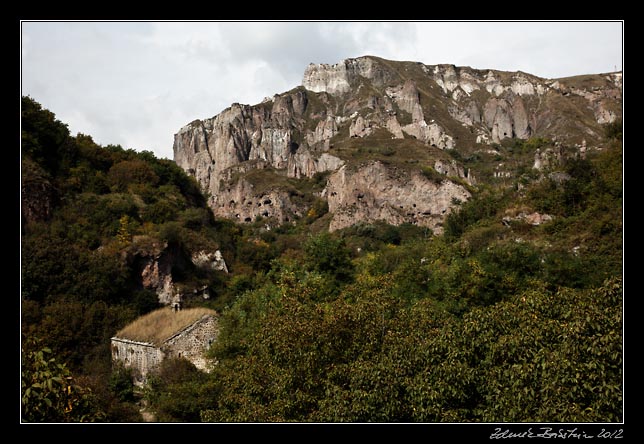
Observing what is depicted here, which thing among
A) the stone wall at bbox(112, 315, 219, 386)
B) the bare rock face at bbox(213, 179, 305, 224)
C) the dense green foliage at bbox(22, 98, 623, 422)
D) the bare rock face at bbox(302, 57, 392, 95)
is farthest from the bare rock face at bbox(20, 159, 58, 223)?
the bare rock face at bbox(302, 57, 392, 95)

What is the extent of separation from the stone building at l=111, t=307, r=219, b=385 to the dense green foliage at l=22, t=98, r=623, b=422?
0.67 metres

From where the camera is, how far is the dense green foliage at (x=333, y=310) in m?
7.33

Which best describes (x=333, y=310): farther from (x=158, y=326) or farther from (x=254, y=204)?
(x=254, y=204)

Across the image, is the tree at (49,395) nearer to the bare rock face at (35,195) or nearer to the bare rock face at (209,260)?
the bare rock face at (35,195)

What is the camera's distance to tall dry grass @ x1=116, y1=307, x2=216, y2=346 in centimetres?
2006

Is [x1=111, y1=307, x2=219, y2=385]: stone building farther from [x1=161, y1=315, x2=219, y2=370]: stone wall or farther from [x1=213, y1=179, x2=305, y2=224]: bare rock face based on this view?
[x1=213, y1=179, x2=305, y2=224]: bare rock face

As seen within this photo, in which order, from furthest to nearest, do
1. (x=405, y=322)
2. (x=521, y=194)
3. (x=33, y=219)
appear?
1. (x=521, y=194)
2. (x=33, y=219)
3. (x=405, y=322)

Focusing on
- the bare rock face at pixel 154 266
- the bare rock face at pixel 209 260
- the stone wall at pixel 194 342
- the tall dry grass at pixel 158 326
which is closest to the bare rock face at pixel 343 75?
the bare rock face at pixel 209 260

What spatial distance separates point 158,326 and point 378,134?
303 ft

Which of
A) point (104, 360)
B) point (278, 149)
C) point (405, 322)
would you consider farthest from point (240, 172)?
point (405, 322)

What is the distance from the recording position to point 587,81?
146 metres

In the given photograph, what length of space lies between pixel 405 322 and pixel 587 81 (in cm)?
16279
